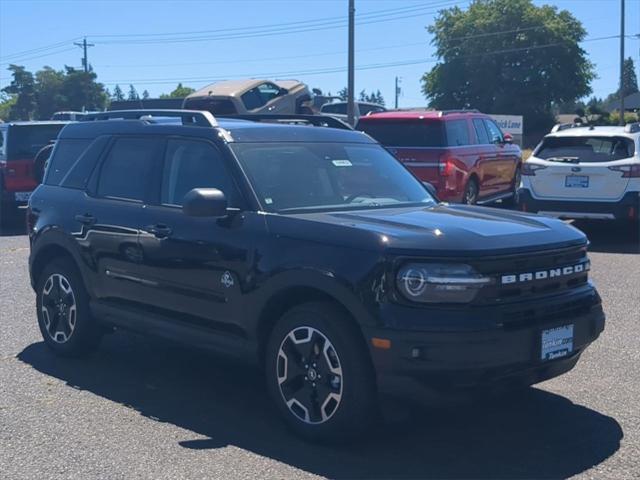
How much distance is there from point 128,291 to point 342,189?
1740 millimetres

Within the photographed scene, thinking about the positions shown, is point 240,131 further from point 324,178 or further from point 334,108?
point 334,108

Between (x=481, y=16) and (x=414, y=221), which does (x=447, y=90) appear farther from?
(x=414, y=221)

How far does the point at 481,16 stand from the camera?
259 ft

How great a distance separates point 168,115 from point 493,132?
1063cm

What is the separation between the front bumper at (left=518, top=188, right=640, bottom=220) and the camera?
13.3 meters

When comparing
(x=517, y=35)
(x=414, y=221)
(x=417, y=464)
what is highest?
(x=517, y=35)

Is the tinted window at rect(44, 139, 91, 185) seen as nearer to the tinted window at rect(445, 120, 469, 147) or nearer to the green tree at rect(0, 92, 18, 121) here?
the tinted window at rect(445, 120, 469, 147)

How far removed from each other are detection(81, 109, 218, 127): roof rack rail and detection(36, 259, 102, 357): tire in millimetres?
1308

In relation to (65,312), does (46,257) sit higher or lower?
higher

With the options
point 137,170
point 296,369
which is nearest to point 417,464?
point 296,369

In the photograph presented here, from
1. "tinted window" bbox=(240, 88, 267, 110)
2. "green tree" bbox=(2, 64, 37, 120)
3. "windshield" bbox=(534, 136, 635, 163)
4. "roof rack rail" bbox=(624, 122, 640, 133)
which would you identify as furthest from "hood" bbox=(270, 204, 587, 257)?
"green tree" bbox=(2, 64, 37, 120)

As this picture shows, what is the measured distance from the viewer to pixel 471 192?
15703 millimetres

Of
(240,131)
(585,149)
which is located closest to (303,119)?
(240,131)

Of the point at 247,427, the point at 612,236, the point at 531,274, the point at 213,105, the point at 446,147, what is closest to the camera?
the point at 531,274
